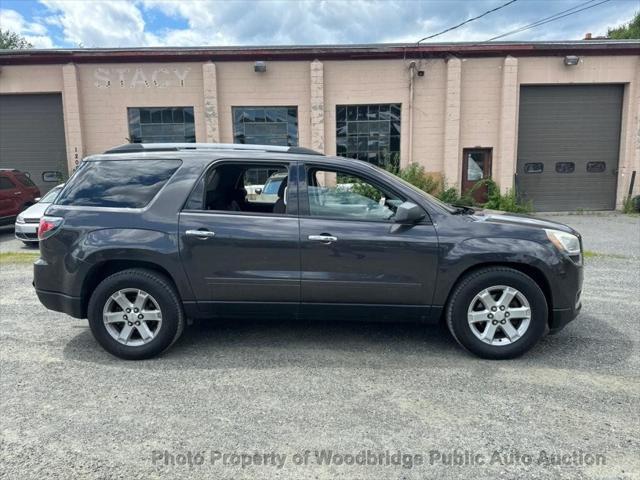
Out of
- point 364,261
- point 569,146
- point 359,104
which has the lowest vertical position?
point 364,261

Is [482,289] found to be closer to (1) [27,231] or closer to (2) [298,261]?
(2) [298,261]

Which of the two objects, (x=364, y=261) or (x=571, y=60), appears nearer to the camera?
(x=364, y=261)

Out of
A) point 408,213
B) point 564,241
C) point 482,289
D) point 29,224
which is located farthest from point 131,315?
point 29,224

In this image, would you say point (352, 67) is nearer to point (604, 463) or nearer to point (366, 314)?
point (366, 314)

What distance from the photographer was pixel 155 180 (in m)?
4.36

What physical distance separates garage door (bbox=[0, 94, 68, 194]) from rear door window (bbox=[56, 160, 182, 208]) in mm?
13490

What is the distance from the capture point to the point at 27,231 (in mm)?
10000

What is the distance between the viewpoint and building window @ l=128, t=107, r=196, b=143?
15.9 m

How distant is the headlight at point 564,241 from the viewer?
13.7 feet

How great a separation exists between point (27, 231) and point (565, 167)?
52.5 feet

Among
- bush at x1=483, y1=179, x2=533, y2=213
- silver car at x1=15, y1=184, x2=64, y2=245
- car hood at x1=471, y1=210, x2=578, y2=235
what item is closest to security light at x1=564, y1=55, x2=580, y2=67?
bush at x1=483, y1=179, x2=533, y2=213

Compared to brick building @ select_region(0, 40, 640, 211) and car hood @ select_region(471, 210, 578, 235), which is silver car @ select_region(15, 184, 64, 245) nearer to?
brick building @ select_region(0, 40, 640, 211)

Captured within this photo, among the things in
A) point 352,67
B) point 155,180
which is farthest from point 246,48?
point 155,180

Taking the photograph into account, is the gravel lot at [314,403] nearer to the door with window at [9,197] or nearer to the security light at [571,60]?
the door with window at [9,197]
